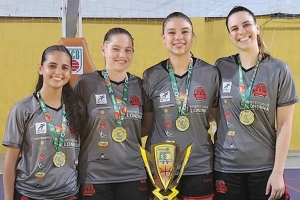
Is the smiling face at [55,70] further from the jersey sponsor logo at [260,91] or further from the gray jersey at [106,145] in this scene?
the jersey sponsor logo at [260,91]

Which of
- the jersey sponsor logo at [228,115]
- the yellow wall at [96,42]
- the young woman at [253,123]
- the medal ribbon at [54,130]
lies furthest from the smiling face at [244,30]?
the yellow wall at [96,42]

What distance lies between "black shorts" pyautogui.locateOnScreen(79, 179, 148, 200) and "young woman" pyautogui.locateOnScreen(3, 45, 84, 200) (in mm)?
68

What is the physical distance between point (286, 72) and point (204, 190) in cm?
75

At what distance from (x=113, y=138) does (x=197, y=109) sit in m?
0.47

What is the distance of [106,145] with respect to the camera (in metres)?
2.11

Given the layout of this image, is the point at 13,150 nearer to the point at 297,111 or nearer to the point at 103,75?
the point at 103,75

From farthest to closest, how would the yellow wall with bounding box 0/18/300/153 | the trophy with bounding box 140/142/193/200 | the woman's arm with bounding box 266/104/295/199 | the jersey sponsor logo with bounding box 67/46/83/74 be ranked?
the yellow wall with bounding box 0/18/300/153, the jersey sponsor logo with bounding box 67/46/83/74, the woman's arm with bounding box 266/104/295/199, the trophy with bounding box 140/142/193/200

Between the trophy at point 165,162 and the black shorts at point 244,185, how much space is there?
0.30 meters

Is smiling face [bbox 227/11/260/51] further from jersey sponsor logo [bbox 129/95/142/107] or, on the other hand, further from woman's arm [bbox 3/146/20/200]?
woman's arm [bbox 3/146/20/200]

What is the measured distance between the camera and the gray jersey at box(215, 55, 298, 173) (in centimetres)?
208

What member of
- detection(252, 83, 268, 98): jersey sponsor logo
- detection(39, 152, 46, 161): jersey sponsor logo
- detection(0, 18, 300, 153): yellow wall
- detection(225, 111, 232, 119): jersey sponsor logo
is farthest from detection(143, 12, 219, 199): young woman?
detection(0, 18, 300, 153): yellow wall

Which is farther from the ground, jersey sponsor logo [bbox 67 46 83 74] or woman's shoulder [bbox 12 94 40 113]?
jersey sponsor logo [bbox 67 46 83 74]

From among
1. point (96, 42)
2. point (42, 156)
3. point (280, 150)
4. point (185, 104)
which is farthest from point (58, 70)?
point (96, 42)

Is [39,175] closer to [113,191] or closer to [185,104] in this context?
[113,191]
